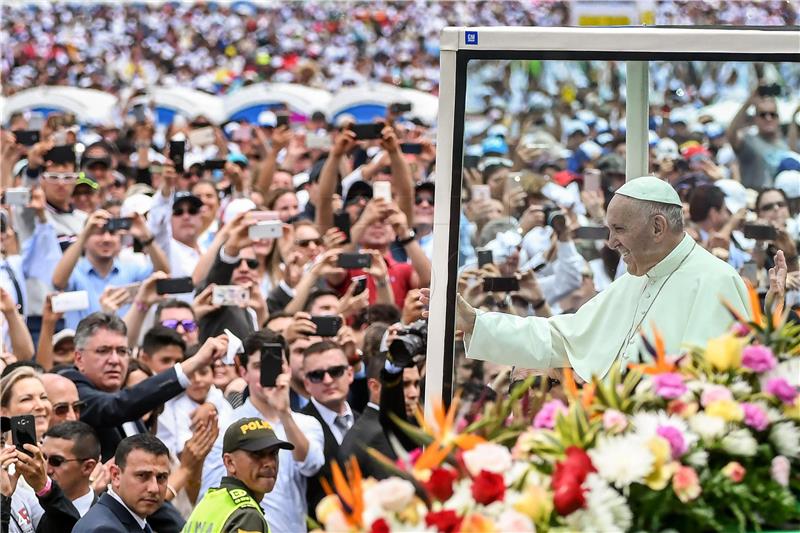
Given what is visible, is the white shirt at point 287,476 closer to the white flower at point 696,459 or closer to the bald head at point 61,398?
the bald head at point 61,398

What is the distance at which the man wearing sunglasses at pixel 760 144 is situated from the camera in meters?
11.8

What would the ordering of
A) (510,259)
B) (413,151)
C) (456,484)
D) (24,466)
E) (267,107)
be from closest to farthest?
(456,484) < (24,466) < (510,259) < (413,151) < (267,107)

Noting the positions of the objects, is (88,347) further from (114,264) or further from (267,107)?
(267,107)

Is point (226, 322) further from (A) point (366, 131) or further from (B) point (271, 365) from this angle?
(A) point (366, 131)

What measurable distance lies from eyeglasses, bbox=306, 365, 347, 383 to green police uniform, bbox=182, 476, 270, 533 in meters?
1.68

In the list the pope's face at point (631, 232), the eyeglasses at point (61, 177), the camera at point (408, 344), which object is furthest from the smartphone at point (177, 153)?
the pope's face at point (631, 232)

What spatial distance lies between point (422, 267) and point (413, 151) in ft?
8.30

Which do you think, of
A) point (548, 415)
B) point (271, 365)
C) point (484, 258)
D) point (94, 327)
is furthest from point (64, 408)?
point (548, 415)

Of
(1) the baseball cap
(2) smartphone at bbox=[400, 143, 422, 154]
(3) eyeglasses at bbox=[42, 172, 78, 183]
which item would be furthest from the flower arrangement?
(2) smartphone at bbox=[400, 143, 422, 154]

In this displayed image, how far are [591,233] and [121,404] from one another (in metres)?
4.03

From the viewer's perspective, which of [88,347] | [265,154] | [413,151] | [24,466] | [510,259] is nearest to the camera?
[24,466]

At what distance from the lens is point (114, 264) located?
32.4 ft

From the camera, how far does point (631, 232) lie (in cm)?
498

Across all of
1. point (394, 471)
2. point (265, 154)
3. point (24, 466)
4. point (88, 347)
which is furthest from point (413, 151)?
point (394, 471)
